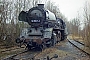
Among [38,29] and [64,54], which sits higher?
[38,29]

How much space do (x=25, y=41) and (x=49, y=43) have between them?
2.11m

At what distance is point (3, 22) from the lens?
1878 centimetres

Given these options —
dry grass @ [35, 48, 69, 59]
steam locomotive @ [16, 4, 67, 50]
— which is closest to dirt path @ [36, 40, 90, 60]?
→ dry grass @ [35, 48, 69, 59]

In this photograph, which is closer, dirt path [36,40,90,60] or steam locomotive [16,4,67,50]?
dirt path [36,40,90,60]

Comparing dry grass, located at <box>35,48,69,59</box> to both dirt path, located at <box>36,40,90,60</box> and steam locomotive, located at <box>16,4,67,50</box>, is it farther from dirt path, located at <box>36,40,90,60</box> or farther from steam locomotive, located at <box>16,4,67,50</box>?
steam locomotive, located at <box>16,4,67,50</box>

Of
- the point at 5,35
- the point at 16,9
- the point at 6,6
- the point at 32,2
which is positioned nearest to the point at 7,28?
the point at 5,35

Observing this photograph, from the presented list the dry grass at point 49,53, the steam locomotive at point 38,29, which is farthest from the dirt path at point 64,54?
the steam locomotive at point 38,29

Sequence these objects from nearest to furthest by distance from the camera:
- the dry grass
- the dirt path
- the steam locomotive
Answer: the dirt path → the dry grass → the steam locomotive

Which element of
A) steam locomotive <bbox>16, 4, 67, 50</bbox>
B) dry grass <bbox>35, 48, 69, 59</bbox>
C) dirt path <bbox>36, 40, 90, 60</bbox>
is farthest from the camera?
steam locomotive <bbox>16, 4, 67, 50</bbox>

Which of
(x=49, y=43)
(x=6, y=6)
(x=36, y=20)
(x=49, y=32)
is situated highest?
(x=6, y=6)

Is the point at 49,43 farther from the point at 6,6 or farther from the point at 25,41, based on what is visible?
the point at 6,6

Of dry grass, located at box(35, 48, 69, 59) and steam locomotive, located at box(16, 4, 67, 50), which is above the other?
steam locomotive, located at box(16, 4, 67, 50)

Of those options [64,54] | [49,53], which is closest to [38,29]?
[49,53]

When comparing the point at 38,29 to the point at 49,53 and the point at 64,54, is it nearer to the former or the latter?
the point at 49,53
